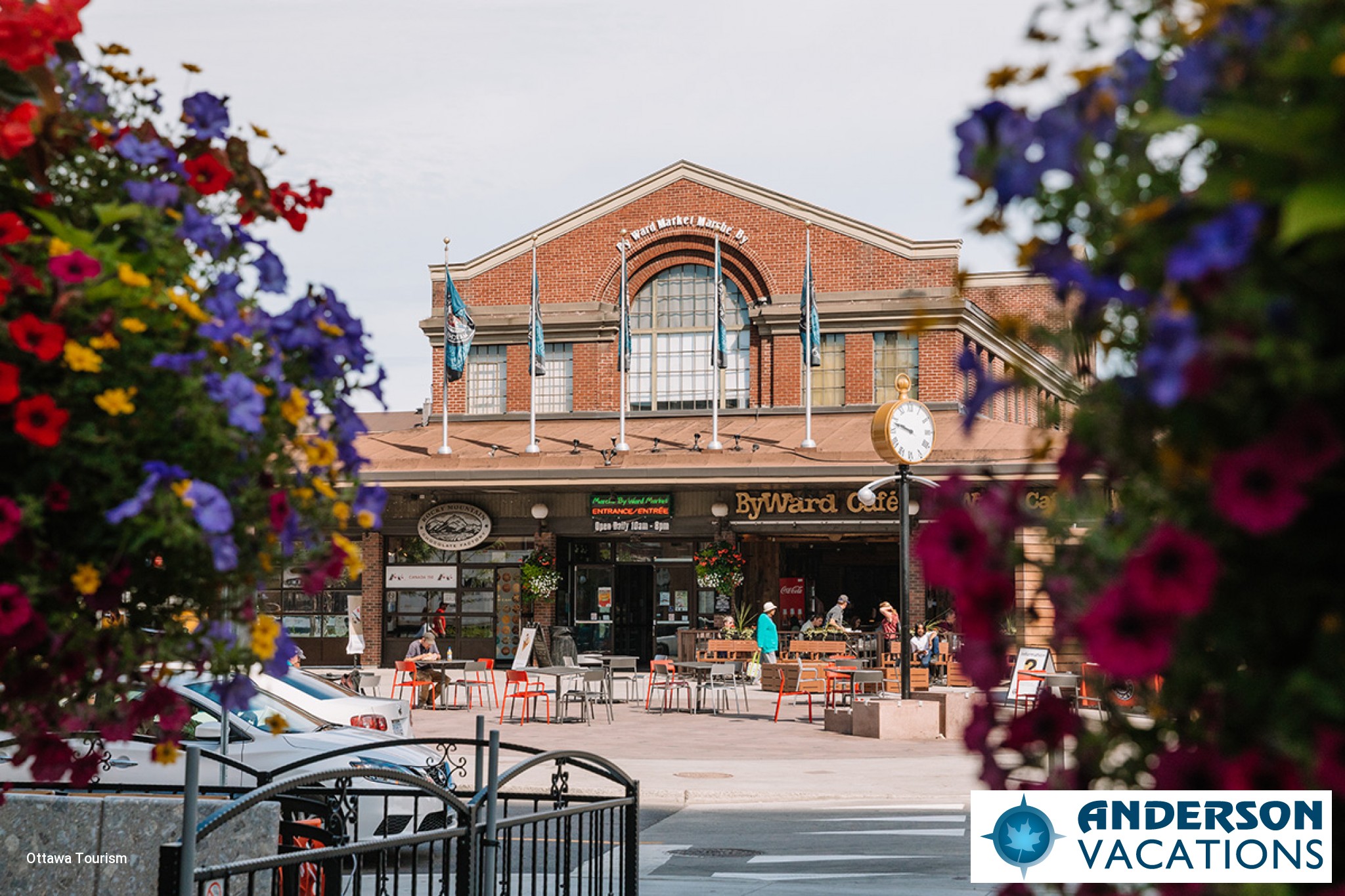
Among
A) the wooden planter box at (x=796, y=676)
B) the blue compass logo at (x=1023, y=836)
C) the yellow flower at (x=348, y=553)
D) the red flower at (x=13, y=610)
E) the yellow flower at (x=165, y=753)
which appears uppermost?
A: the yellow flower at (x=348, y=553)

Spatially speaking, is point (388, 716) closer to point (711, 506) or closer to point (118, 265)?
point (118, 265)

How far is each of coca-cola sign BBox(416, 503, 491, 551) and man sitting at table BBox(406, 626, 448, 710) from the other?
23.3 feet

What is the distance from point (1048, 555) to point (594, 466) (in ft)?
96.6

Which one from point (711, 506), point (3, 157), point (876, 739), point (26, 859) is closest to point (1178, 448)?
point (3, 157)

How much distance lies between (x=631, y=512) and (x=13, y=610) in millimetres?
29515

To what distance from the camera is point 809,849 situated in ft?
37.8

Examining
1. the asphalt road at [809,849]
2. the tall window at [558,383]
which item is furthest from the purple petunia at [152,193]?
the tall window at [558,383]

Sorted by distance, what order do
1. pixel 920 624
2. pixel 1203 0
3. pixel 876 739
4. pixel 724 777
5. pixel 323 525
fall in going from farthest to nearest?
pixel 920 624 < pixel 876 739 < pixel 724 777 < pixel 323 525 < pixel 1203 0

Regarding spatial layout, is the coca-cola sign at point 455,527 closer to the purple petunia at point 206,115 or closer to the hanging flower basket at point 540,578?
the hanging flower basket at point 540,578

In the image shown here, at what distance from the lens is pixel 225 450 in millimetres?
2479

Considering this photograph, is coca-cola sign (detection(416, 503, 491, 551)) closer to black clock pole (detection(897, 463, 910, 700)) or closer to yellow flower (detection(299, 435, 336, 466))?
black clock pole (detection(897, 463, 910, 700))

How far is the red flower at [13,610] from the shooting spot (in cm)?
232

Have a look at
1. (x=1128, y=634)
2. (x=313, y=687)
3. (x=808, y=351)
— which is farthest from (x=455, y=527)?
(x=1128, y=634)

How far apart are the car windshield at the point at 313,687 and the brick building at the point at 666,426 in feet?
55.2
